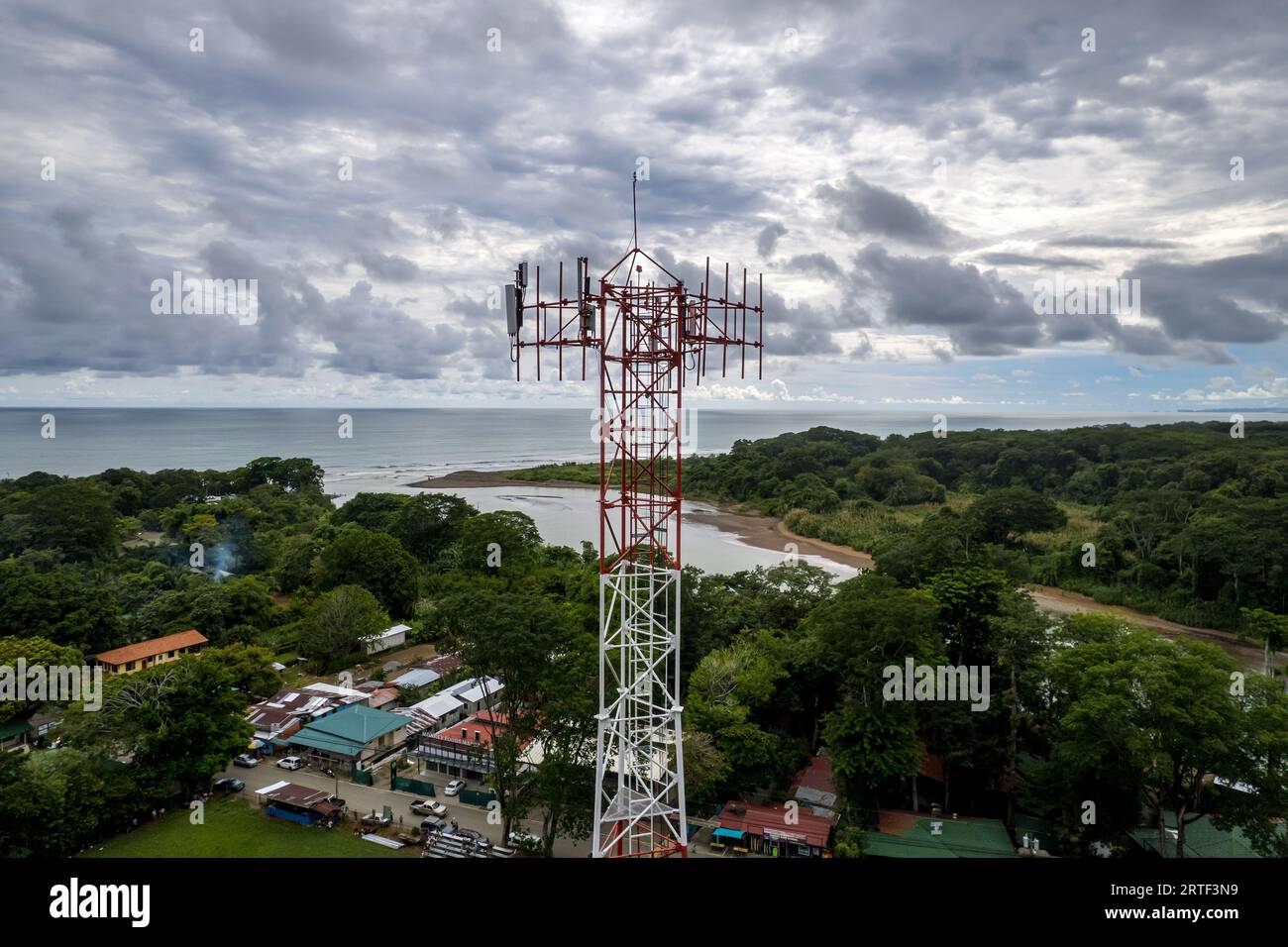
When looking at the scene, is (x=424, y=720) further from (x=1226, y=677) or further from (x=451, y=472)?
(x=451, y=472)

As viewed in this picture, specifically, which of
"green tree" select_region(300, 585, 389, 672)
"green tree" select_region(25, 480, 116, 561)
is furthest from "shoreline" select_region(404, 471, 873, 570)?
"green tree" select_region(25, 480, 116, 561)

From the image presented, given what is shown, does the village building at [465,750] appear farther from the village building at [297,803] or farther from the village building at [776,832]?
the village building at [776,832]

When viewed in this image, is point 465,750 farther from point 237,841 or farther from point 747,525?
point 747,525

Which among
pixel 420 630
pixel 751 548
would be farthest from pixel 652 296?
pixel 751 548

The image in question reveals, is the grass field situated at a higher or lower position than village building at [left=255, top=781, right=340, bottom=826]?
lower

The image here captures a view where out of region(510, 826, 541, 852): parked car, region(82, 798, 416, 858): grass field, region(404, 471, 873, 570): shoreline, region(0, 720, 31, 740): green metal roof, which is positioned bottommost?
region(82, 798, 416, 858): grass field

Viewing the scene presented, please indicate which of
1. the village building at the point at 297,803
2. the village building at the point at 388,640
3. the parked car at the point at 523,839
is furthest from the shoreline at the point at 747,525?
the village building at the point at 297,803

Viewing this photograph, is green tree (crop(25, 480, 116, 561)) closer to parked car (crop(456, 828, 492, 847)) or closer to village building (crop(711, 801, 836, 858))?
parked car (crop(456, 828, 492, 847))
